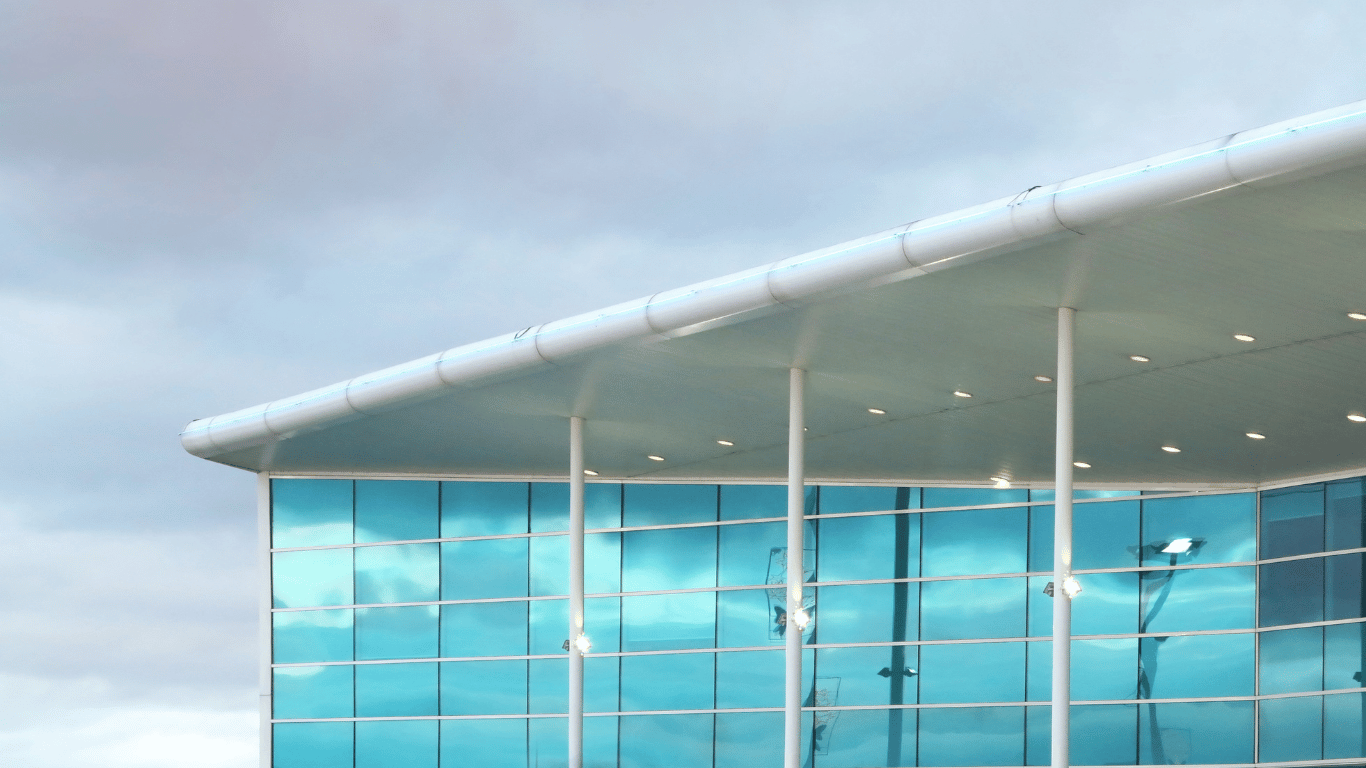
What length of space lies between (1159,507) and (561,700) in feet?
39.8

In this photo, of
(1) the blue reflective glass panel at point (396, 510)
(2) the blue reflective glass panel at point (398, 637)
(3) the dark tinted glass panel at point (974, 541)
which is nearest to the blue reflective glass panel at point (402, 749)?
(2) the blue reflective glass panel at point (398, 637)

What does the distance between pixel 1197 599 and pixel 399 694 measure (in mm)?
15583

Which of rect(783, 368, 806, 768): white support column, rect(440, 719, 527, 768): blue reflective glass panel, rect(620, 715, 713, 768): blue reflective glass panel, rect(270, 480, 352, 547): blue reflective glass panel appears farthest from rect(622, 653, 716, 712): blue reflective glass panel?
rect(783, 368, 806, 768): white support column

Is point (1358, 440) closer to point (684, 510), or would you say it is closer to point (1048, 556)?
point (1048, 556)

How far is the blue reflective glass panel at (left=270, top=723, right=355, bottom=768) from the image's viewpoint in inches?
1316

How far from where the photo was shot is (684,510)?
33.8 m

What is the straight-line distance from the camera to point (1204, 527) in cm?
3122

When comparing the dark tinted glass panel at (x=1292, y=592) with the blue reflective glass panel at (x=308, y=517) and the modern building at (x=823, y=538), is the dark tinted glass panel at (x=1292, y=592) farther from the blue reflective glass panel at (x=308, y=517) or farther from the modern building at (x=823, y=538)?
the blue reflective glass panel at (x=308, y=517)

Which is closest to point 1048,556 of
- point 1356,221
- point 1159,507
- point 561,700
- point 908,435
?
point 1159,507

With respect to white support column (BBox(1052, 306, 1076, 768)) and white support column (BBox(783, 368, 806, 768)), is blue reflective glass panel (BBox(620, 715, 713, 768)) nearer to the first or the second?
white support column (BBox(783, 368, 806, 768))

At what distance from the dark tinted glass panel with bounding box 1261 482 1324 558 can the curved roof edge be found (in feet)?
45.9

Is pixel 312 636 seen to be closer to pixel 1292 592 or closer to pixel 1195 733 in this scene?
pixel 1195 733

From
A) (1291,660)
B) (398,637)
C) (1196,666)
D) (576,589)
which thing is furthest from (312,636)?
(1291,660)

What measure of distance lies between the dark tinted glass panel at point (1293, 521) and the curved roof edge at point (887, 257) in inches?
551
